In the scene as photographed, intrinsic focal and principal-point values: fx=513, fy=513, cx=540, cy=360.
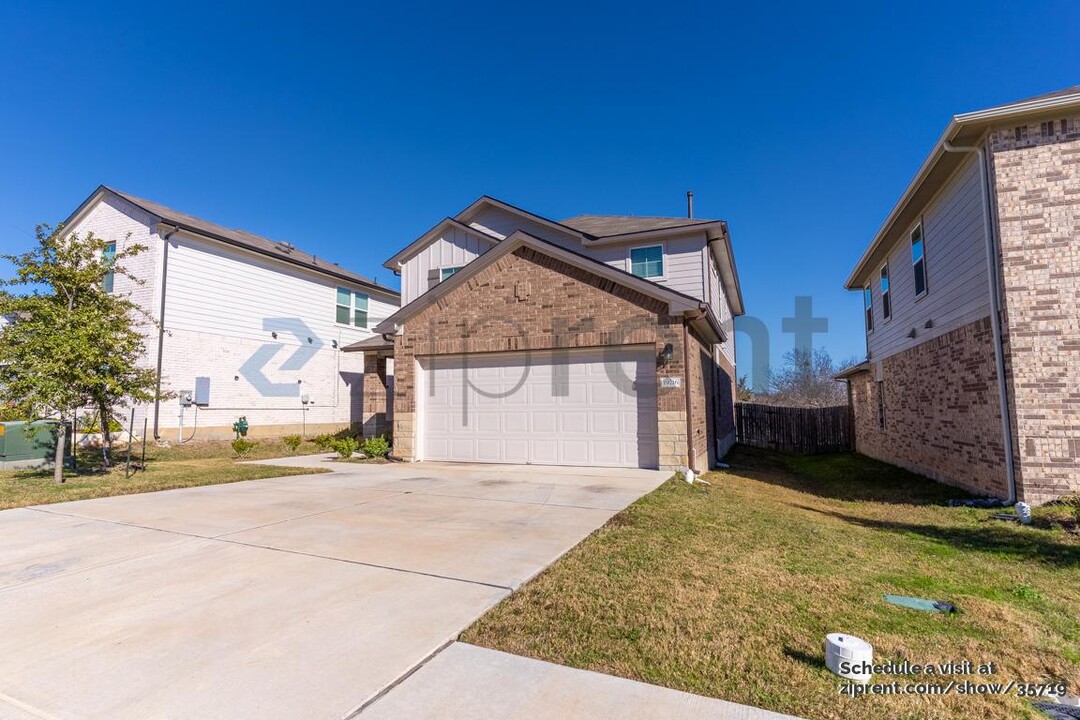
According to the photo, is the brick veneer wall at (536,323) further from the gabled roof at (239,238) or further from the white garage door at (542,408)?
the gabled roof at (239,238)

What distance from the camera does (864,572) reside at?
454 cm

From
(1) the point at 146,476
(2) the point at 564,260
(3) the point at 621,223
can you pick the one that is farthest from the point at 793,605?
(3) the point at 621,223

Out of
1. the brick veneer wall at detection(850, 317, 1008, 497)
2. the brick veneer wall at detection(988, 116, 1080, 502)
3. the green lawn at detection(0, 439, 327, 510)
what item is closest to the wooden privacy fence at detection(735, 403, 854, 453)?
the brick veneer wall at detection(850, 317, 1008, 497)

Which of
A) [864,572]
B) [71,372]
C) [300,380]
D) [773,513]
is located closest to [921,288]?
[773,513]

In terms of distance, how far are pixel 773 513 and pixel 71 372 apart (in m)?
12.4

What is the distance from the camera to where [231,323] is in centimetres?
1766

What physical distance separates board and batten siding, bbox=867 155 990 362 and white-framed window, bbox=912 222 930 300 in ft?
0.49

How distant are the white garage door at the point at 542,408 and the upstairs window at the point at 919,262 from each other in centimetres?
640

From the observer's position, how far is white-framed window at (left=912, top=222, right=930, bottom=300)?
11168mm

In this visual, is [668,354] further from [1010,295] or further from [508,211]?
[508,211]

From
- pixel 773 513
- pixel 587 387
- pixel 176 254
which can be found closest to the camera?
pixel 773 513

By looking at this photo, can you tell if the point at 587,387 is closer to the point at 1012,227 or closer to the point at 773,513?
the point at 773,513

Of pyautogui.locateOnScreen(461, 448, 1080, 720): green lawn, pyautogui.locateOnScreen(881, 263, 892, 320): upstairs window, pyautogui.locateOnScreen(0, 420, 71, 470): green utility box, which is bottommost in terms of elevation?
pyautogui.locateOnScreen(461, 448, 1080, 720): green lawn

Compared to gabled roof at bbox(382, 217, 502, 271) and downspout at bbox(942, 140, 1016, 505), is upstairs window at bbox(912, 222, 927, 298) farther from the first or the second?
gabled roof at bbox(382, 217, 502, 271)
